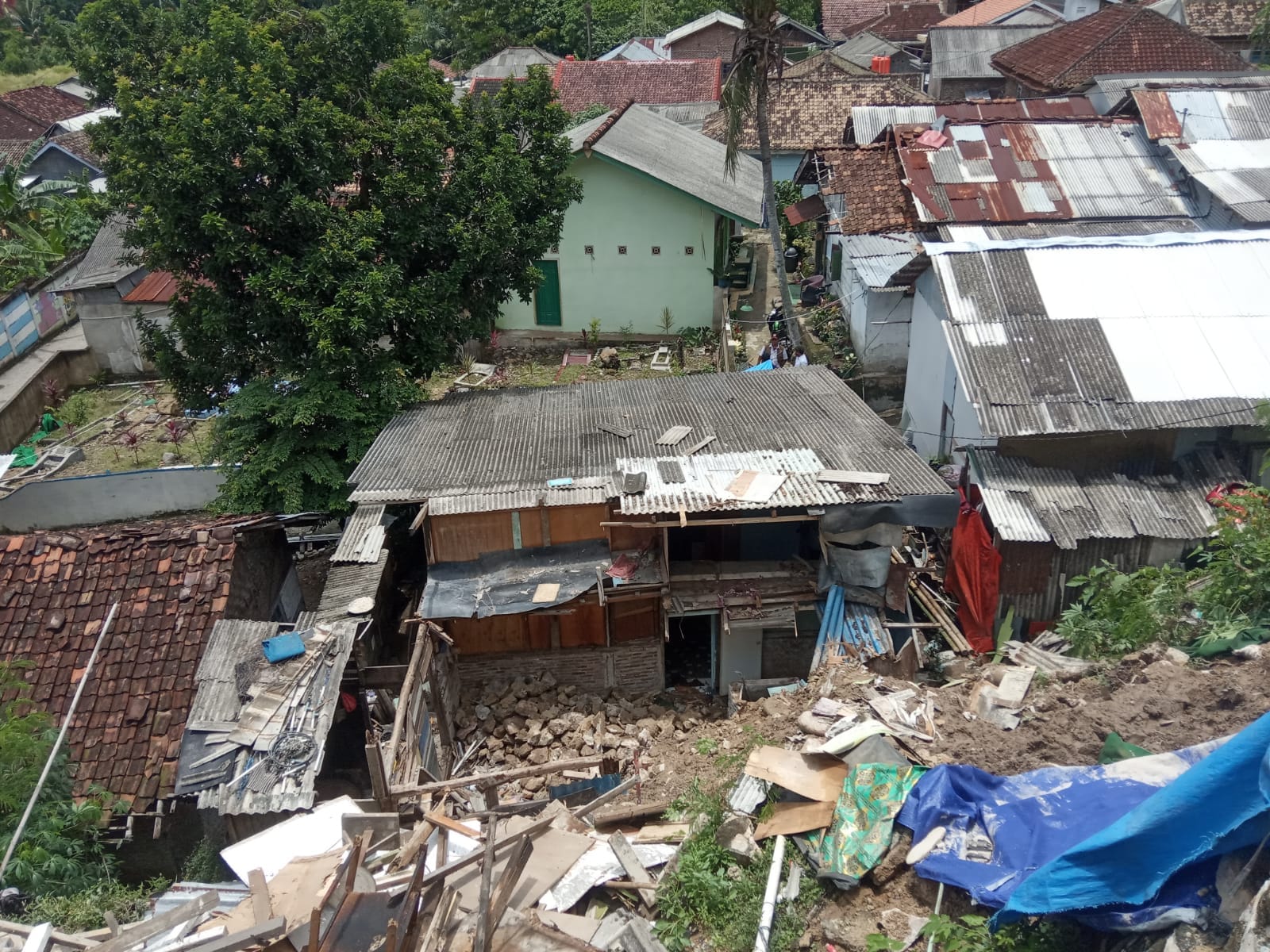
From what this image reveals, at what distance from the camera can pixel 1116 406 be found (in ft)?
40.8

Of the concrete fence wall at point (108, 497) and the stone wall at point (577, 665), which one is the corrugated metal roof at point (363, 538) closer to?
the stone wall at point (577, 665)

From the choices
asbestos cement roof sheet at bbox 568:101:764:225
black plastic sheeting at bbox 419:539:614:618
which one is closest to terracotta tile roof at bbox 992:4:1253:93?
asbestos cement roof sheet at bbox 568:101:764:225

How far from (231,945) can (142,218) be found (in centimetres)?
1157

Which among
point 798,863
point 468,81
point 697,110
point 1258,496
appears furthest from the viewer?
point 468,81

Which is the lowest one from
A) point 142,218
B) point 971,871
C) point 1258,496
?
point 971,871

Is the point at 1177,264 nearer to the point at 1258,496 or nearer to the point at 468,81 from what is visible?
the point at 1258,496

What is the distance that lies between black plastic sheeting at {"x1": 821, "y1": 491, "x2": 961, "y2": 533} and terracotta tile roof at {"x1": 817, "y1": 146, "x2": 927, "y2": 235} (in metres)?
9.00

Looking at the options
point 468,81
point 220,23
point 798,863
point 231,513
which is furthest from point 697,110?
point 798,863

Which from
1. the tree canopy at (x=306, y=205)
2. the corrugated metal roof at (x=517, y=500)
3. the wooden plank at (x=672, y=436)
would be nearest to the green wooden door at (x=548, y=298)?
the tree canopy at (x=306, y=205)

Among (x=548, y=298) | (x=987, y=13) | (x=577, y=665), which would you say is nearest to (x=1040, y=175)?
(x=548, y=298)

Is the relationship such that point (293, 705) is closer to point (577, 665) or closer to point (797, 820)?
point (577, 665)

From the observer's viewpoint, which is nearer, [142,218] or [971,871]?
[971,871]

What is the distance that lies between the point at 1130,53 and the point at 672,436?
26.6 meters

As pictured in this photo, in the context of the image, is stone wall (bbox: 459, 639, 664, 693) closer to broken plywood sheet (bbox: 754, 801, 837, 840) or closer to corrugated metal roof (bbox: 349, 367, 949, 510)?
corrugated metal roof (bbox: 349, 367, 949, 510)
